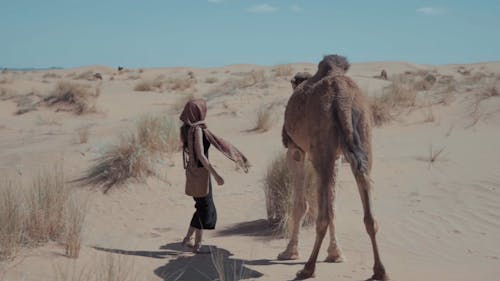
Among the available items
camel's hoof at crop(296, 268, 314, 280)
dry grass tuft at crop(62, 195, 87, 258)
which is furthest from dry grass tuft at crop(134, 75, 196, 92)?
camel's hoof at crop(296, 268, 314, 280)

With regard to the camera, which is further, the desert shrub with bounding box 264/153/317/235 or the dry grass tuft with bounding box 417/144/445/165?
the dry grass tuft with bounding box 417/144/445/165

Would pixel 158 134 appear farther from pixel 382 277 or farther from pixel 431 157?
pixel 382 277

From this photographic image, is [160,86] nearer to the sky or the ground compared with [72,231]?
nearer to the sky

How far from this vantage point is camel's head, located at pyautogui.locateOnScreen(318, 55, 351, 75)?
18.4ft

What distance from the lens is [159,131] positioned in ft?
35.5

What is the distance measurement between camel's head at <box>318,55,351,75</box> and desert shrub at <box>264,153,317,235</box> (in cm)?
199

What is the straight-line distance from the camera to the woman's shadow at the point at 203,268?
5.29 m

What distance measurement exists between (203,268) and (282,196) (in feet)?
6.78

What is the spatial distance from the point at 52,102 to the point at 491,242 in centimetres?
1901

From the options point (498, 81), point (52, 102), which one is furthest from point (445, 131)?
point (52, 102)

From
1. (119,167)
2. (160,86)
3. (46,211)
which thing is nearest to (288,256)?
(46,211)

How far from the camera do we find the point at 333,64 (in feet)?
18.4

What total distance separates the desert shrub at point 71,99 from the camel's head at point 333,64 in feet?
53.7

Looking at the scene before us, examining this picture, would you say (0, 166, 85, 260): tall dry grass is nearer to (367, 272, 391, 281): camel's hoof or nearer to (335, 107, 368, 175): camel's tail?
(335, 107, 368, 175): camel's tail
